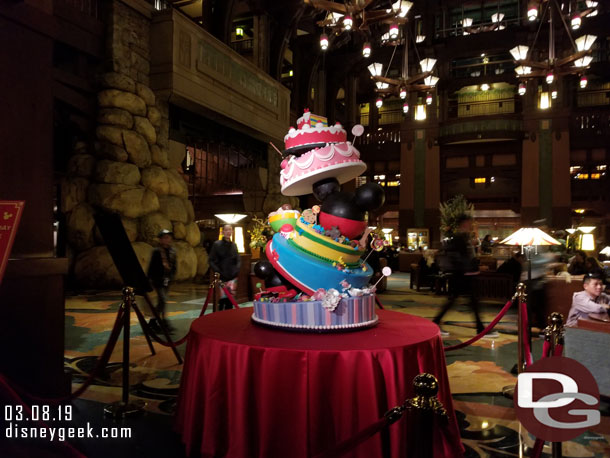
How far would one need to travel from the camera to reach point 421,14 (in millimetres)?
19984

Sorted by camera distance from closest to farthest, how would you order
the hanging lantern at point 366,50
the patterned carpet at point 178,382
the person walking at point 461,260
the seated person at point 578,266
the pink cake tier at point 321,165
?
the patterned carpet at point 178,382
the pink cake tier at point 321,165
the person walking at point 461,260
the seated person at point 578,266
the hanging lantern at point 366,50

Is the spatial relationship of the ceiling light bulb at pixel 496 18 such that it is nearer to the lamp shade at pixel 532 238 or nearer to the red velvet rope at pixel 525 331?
the lamp shade at pixel 532 238

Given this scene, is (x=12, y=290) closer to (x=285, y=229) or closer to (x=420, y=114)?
(x=285, y=229)

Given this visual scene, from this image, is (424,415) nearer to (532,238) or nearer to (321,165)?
(321,165)

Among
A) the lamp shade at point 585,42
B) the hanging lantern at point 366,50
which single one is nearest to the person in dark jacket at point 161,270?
the hanging lantern at point 366,50

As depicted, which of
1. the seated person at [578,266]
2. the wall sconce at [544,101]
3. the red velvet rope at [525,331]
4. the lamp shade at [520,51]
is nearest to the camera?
the red velvet rope at [525,331]

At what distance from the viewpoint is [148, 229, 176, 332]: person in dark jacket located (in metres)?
5.49

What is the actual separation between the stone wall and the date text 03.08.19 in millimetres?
6768

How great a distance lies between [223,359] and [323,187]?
130 centimetres

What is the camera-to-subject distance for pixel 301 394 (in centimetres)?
209

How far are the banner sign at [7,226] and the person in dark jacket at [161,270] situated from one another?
315 cm

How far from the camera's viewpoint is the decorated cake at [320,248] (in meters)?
2.56

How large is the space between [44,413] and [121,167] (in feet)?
25.4

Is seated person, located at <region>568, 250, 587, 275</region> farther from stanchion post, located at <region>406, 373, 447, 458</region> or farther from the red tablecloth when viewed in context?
stanchion post, located at <region>406, 373, 447, 458</region>
